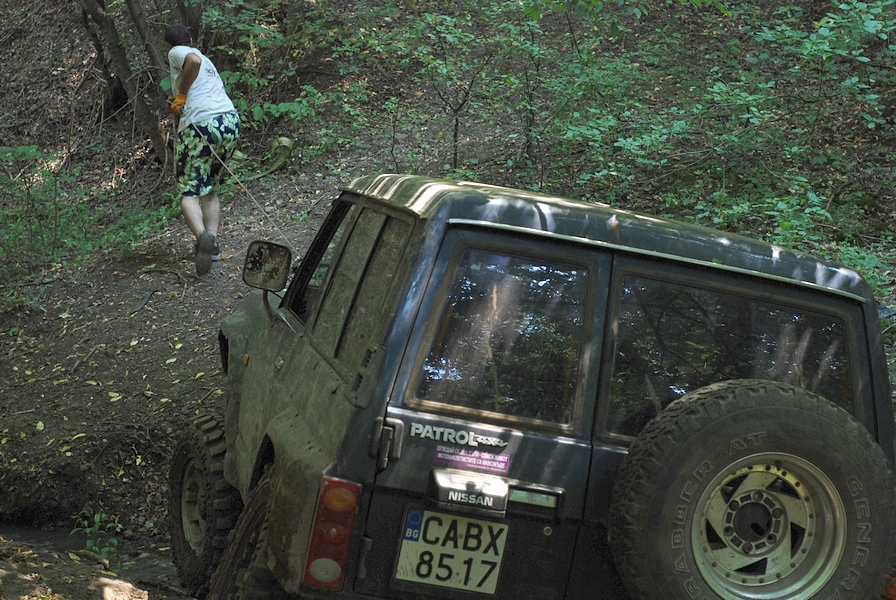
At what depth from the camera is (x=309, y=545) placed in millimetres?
2393

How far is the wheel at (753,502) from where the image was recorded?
2.30 m

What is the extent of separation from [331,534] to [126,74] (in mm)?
10113

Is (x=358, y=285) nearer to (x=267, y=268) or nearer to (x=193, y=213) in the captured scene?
(x=267, y=268)

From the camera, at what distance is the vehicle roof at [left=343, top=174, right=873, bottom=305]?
2.62 metres

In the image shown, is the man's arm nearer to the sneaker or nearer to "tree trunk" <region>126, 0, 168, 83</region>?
the sneaker

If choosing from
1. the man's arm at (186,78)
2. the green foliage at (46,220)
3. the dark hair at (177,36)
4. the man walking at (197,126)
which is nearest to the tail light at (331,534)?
the man walking at (197,126)

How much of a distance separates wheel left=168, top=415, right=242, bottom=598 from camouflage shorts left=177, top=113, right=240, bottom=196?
356 centimetres

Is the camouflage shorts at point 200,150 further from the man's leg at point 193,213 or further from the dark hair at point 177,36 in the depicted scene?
the dark hair at point 177,36

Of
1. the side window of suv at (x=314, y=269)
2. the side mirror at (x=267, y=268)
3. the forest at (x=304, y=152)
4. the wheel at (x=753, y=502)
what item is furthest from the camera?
the forest at (x=304, y=152)

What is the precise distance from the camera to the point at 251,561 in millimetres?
2738

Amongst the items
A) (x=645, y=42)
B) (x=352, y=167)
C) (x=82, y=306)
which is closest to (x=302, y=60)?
(x=352, y=167)

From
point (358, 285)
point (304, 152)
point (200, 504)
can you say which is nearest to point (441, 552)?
point (358, 285)

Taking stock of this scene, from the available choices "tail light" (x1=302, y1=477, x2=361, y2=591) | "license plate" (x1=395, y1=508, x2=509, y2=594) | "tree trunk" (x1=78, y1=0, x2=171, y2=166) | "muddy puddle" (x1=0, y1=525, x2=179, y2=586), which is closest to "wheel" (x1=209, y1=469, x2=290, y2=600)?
"tail light" (x1=302, y1=477, x2=361, y2=591)

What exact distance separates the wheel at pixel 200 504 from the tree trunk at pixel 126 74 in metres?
7.68
